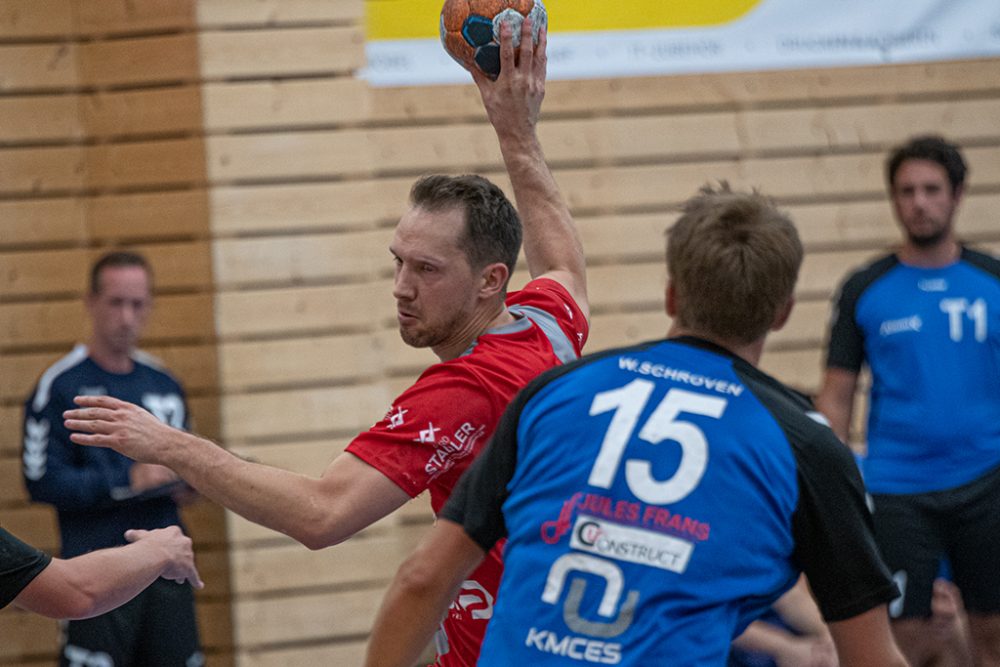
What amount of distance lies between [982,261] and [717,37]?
1.69 m

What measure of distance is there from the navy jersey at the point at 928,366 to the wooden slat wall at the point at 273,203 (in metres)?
1.28

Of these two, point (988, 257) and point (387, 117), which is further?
point (387, 117)

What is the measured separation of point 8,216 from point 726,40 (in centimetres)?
368

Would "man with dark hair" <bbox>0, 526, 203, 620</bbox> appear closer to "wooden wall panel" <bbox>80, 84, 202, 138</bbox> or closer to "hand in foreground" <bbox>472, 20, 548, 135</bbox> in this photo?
"hand in foreground" <bbox>472, 20, 548, 135</bbox>

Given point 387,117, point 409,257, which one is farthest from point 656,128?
point 409,257

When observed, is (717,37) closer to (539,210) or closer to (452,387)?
(539,210)

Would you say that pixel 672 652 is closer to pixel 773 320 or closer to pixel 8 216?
pixel 773 320

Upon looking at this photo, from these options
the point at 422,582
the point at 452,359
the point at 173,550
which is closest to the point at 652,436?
the point at 422,582

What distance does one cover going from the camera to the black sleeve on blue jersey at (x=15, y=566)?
3.08 m

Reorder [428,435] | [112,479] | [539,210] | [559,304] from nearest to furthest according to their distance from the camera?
[428,435], [559,304], [539,210], [112,479]

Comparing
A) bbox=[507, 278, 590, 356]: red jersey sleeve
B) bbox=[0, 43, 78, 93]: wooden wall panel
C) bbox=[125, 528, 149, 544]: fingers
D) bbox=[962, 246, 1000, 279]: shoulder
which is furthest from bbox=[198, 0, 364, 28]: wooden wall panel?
bbox=[125, 528, 149, 544]: fingers

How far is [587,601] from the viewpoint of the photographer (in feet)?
7.75

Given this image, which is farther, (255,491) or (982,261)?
(982,261)

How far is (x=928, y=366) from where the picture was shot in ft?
19.4
